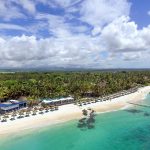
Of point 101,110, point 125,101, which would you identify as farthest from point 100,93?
point 101,110

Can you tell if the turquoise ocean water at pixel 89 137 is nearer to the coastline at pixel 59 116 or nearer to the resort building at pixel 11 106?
the coastline at pixel 59 116

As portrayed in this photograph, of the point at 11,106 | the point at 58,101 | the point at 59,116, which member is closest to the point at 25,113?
the point at 11,106

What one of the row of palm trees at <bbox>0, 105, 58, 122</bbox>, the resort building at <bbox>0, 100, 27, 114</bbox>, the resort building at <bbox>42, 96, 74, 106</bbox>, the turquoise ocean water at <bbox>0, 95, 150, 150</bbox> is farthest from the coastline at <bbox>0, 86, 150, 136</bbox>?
the resort building at <bbox>0, 100, 27, 114</bbox>

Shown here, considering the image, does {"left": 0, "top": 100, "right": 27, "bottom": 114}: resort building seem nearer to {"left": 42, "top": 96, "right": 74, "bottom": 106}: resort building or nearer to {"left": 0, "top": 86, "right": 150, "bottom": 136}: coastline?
{"left": 42, "top": 96, "right": 74, "bottom": 106}: resort building

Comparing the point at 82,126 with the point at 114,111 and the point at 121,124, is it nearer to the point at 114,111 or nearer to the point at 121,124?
the point at 121,124

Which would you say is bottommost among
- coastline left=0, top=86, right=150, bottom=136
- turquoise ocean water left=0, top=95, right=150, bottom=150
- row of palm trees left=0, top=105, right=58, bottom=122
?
turquoise ocean water left=0, top=95, right=150, bottom=150

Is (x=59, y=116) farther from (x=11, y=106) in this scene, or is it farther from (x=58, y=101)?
(x=11, y=106)

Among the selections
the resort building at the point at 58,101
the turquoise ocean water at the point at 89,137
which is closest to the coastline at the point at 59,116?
the turquoise ocean water at the point at 89,137
